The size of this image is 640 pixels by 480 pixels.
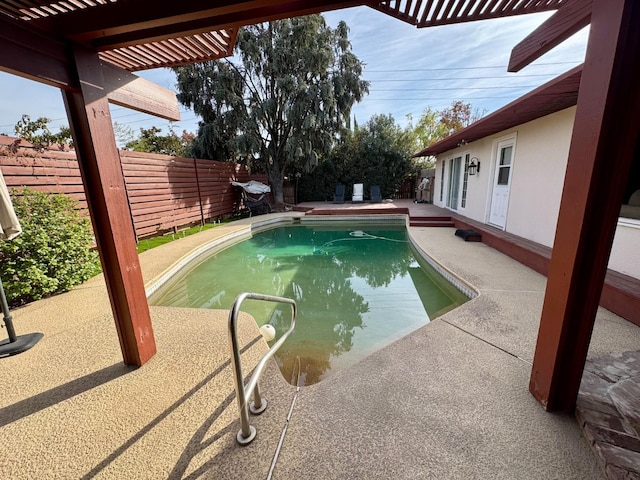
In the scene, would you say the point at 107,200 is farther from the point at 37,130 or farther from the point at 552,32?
the point at 37,130

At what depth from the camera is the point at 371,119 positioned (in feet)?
54.5

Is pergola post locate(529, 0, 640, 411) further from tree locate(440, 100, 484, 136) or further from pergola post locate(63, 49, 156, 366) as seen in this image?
tree locate(440, 100, 484, 136)

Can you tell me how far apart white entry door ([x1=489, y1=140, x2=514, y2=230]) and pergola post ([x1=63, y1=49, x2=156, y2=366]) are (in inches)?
272

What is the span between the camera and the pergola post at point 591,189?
4.01ft

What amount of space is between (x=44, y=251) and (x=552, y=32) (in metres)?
5.35

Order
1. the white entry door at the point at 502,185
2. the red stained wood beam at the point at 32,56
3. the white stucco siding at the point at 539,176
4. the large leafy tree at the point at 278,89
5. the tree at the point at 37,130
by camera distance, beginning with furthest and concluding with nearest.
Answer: the tree at the point at 37,130 < the large leafy tree at the point at 278,89 < the white entry door at the point at 502,185 < the white stucco siding at the point at 539,176 < the red stained wood beam at the point at 32,56

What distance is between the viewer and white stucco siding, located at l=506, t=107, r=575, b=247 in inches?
176

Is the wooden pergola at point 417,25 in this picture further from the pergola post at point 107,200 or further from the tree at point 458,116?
the tree at point 458,116

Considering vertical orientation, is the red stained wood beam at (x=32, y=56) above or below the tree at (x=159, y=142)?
below

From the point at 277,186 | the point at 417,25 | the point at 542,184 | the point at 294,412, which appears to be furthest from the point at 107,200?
the point at 277,186

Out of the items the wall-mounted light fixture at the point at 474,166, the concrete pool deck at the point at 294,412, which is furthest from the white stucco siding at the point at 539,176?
the concrete pool deck at the point at 294,412

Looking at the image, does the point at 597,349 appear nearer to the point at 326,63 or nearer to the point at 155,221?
the point at 155,221

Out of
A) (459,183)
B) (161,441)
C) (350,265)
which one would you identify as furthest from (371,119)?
(161,441)

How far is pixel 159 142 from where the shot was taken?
18.5 meters
